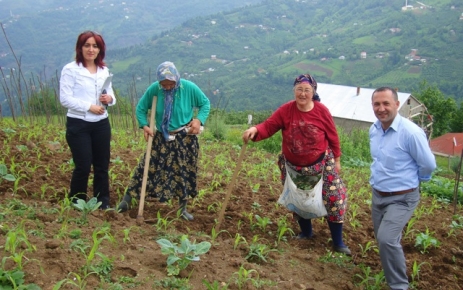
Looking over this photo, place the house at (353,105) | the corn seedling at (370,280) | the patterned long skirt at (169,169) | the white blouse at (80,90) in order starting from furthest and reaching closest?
1. the house at (353,105)
2. the patterned long skirt at (169,169)
3. the white blouse at (80,90)
4. the corn seedling at (370,280)

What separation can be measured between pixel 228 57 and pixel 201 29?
1331cm

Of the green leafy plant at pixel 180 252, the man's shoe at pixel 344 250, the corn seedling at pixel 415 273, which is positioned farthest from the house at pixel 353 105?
the green leafy plant at pixel 180 252

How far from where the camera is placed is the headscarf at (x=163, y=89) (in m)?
3.95

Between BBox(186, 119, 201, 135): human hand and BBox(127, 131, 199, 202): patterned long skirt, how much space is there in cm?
7

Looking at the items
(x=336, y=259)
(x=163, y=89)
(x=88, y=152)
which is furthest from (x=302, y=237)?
(x=88, y=152)

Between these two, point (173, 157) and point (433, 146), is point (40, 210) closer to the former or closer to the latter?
point (173, 157)

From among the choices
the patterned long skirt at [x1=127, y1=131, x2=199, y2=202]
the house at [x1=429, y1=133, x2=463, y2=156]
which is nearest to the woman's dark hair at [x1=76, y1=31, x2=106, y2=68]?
the patterned long skirt at [x1=127, y1=131, x2=199, y2=202]

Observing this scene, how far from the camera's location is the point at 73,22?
438ft

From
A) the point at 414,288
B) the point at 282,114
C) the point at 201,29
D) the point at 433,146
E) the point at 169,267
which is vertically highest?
the point at 201,29

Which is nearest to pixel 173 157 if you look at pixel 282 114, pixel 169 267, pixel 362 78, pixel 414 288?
pixel 282 114

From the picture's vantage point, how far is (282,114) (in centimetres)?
387

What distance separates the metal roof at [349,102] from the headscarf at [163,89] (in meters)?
25.2

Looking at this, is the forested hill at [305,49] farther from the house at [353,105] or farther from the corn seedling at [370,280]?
the corn seedling at [370,280]

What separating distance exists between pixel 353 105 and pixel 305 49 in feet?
248
